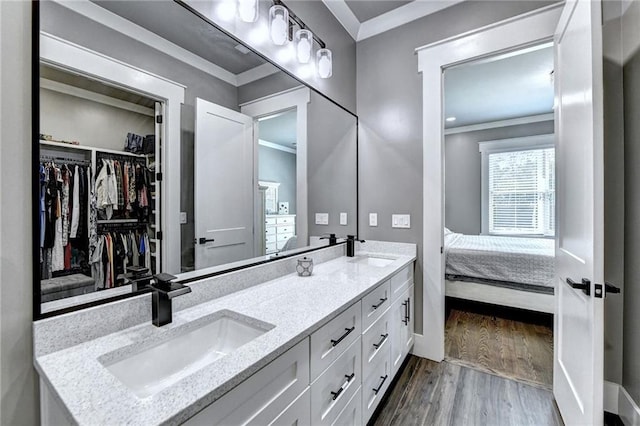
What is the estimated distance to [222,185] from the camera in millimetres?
1503

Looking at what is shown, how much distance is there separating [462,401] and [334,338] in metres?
1.26

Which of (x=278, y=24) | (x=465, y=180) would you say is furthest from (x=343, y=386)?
(x=465, y=180)

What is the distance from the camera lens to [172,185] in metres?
1.24

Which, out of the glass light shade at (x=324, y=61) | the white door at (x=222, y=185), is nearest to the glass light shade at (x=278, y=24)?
the glass light shade at (x=324, y=61)

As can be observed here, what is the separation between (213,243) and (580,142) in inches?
73.0

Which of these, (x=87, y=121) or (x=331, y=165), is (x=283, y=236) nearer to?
(x=331, y=165)

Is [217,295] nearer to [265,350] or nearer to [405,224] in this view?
[265,350]

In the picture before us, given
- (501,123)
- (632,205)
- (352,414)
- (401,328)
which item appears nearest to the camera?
(352,414)

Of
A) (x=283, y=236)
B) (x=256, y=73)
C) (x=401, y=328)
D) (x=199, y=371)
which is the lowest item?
(x=401, y=328)

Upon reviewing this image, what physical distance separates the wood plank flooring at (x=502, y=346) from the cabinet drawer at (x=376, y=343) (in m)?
0.94

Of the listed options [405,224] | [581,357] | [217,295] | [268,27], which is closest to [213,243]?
[217,295]

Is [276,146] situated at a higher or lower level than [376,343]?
higher

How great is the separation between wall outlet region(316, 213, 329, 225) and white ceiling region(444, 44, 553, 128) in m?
1.83

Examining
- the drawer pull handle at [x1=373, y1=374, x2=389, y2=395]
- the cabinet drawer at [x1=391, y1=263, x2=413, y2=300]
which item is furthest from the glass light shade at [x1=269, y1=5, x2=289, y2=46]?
the drawer pull handle at [x1=373, y1=374, x2=389, y2=395]
